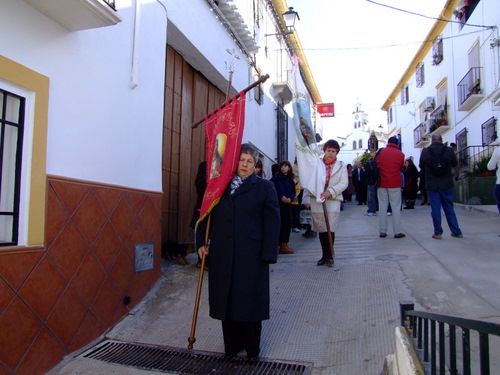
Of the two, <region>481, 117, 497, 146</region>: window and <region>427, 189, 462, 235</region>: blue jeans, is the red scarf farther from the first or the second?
<region>481, 117, 497, 146</region>: window

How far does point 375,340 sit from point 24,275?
2544mm

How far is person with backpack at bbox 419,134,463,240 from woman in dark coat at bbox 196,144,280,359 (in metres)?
4.06

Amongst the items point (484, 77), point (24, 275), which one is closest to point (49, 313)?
point (24, 275)

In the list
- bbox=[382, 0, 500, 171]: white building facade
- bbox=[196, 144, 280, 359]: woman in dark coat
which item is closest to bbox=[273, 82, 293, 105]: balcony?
bbox=[382, 0, 500, 171]: white building facade

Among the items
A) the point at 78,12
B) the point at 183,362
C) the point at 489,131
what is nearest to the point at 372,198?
the point at 489,131

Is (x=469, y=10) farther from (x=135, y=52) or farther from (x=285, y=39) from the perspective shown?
(x=135, y=52)

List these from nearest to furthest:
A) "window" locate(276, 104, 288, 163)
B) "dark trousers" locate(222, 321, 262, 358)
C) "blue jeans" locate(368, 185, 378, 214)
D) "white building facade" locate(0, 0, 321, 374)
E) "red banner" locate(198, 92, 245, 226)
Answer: "white building facade" locate(0, 0, 321, 374) < "dark trousers" locate(222, 321, 262, 358) < "red banner" locate(198, 92, 245, 226) < "blue jeans" locate(368, 185, 378, 214) < "window" locate(276, 104, 288, 163)

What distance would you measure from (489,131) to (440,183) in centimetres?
889

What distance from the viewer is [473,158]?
13.4 m

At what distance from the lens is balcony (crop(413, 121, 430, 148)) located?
69.4 feet

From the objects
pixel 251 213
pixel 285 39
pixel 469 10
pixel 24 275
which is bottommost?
pixel 24 275

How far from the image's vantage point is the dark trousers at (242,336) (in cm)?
300

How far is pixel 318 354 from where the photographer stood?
302cm

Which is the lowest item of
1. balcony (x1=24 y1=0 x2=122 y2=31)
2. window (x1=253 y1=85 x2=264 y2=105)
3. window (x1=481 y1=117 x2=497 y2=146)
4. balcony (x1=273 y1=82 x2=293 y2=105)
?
balcony (x1=24 y1=0 x2=122 y2=31)
